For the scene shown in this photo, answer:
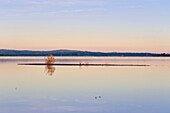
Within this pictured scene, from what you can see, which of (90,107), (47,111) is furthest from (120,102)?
(47,111)

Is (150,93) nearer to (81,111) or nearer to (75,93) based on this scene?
(75,93)

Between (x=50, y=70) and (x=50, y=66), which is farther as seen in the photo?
(x=50, y=66)

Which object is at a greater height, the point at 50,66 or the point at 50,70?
the point at 50,70

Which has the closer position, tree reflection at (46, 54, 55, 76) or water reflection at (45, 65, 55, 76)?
water reflection at (45, 65, 55, 76)

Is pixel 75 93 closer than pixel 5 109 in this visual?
No

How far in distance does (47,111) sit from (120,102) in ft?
19.7

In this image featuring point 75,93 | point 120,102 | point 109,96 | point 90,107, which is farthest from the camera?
point 75,93

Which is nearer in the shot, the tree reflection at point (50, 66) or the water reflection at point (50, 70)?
the water reflection at point (50, 70)

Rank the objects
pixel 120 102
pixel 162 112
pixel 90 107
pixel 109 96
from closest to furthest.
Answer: pixel 162 112
pixel 90 107
pixel 120 102
pixel 109 96

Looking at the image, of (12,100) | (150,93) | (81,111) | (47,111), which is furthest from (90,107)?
(150,93)

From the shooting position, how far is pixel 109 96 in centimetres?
2808

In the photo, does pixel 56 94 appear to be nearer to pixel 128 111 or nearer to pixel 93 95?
pixel 93 95

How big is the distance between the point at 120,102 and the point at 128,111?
3.16 metres

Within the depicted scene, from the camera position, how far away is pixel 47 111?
21.5 metres
